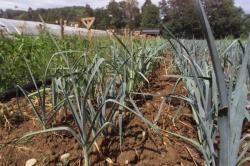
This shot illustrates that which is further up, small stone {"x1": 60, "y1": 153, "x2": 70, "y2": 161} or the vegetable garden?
the vegetable garden

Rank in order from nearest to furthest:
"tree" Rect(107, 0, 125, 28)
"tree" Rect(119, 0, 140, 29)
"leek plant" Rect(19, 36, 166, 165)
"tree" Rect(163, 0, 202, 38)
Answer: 1. "leek plant" Rect(19, 36, 166, 165)
2. "tree" Rect(163, 0, 202, 38)
3. "tree" Rect(119, 0, 140, 29)
4. "tree" Rect(107, 0, 125, 28)

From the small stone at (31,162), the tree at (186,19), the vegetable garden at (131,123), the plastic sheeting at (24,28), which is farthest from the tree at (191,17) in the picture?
the plastic sheeting at (24,28)

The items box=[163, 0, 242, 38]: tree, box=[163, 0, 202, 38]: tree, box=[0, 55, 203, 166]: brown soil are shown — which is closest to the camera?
box=[0, 55, 203, 166]: brown soil

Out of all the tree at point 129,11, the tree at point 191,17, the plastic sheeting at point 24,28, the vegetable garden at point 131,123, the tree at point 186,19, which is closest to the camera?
the vegetable garden at point 131,123

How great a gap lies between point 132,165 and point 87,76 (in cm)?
60

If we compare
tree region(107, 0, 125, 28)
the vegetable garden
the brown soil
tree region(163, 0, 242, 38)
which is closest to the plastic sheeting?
tree region(163, 0, 242, 38)

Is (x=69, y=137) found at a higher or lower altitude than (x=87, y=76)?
lower

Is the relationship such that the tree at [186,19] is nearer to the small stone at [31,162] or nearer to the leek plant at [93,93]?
the leek plant at [93,93]

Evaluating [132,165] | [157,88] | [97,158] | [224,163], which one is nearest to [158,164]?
[132,165]

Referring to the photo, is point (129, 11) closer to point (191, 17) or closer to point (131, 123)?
point (191, 17)

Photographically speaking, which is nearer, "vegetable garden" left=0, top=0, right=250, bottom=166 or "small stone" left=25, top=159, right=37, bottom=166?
"vegetable garden" left=0, top=0, right=250, bottom=166

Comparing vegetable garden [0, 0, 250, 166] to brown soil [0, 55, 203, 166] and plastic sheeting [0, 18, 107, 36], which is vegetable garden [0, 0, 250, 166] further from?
plastic sheeting [0, 18, 107, 36]

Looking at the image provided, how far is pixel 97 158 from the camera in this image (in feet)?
6.01

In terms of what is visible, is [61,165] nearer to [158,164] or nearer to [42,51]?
[158,164]
